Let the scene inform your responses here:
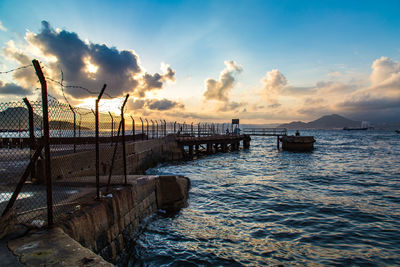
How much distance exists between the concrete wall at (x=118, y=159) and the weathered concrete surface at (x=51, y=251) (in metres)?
4.70

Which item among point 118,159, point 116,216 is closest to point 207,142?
point 118,159

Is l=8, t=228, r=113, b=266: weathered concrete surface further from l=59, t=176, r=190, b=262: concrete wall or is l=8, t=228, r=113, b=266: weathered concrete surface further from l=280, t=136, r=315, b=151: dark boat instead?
l=280, t=136, r=315, b=151: dark boat

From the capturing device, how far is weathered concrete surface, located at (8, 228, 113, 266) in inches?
116

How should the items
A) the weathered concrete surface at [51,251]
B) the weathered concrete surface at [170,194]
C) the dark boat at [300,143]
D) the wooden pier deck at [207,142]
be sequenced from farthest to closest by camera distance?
the dark boat at [300,143]
the wooden pier deck at [207,142]
the weathered concrete surface at [170,194]
the weathered concrete surface at [51,251]

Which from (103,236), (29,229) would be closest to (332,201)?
(103,236)

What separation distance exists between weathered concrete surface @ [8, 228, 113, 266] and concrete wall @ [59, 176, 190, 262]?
21.2 inches

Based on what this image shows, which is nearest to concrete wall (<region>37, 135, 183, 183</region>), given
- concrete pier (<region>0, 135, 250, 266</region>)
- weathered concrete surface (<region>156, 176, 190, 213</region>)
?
concrete pier (<region>0, 135, 250, 266</region>)

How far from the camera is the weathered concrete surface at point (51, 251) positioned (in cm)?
294

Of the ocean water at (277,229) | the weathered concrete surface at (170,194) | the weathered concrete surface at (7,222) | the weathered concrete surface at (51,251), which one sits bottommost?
the ocean water at (277,229)

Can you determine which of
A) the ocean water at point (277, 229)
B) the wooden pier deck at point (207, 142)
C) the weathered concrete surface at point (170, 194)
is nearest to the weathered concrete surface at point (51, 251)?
the ocean water at point (277, 229)

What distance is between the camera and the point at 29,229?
3.78 meters

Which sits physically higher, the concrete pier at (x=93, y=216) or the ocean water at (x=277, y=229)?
the concrete pier at (x=93, y=216)

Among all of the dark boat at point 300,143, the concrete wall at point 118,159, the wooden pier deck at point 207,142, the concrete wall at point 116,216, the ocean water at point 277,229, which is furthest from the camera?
the dark boat at point 300,143

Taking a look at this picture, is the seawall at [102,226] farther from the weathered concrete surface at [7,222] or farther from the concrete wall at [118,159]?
the concrete wall at [118,159]
